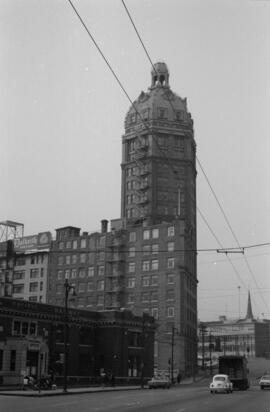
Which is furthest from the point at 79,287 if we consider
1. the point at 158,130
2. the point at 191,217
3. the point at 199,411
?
the point at 199,411

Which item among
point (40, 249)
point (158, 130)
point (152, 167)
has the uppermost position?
point (158, 130)

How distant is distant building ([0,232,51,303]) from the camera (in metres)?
134

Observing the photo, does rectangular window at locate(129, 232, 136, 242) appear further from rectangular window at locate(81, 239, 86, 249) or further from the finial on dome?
the finial on dome

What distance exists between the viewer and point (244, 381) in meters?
54.0

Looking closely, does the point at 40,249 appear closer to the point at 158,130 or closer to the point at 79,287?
the point at 79,287

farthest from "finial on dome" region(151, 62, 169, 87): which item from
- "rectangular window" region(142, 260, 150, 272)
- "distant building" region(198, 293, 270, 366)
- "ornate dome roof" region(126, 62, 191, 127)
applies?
"distant building" region(198, 293, 270, 366)

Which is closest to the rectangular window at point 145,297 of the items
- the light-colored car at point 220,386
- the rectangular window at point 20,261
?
the rectangular window at point 20,261

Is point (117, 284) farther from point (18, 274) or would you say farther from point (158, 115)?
point (158, 115)

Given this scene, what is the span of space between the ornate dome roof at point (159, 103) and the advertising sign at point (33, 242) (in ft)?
113

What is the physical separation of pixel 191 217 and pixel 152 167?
15351 millimetres

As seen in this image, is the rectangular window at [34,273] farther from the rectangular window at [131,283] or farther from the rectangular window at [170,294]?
the rectangular window at [170,294]

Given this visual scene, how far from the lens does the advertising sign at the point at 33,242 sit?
5497 inches

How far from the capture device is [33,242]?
465 ft

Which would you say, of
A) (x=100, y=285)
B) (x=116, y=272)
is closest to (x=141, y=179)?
(x=116, y=272)
